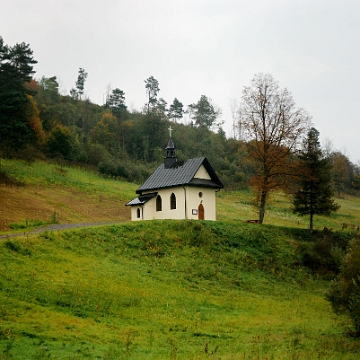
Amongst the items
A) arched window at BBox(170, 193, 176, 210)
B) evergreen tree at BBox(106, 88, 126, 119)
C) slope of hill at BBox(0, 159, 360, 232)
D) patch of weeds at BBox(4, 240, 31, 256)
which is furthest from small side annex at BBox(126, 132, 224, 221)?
evergreen tree at BBox(106, 88, 126, 119)

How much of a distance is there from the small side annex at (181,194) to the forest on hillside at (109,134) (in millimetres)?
3774

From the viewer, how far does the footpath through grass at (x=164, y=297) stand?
1532cm

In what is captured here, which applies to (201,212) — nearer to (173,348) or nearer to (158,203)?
(158,203)

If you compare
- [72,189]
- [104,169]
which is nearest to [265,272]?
[72,189]

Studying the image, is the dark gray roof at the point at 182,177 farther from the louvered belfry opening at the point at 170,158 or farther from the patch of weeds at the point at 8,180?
the patch of weeds at the point at 8,180

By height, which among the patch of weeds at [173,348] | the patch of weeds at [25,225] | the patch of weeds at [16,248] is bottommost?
the patch of weeds at [173,348]

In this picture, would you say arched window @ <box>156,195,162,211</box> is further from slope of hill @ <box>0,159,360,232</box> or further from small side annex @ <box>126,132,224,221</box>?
slope of hill @ <box>0,159,360,232</box>

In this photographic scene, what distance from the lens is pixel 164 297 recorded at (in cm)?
2272

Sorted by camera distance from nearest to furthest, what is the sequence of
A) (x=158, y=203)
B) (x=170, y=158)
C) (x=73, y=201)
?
(x=158, y=203)
(x=170, y=158)
(x=73, y=201)

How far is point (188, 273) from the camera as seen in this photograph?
2811cm

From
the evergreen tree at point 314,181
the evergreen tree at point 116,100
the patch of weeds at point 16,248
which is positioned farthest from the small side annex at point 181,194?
the evergreen tree at point 116,100

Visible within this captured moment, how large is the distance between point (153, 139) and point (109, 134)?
30.2 feet

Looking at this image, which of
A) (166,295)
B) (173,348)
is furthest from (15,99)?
(173,348)

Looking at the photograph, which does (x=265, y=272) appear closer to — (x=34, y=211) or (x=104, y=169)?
(x=34, y=211)
